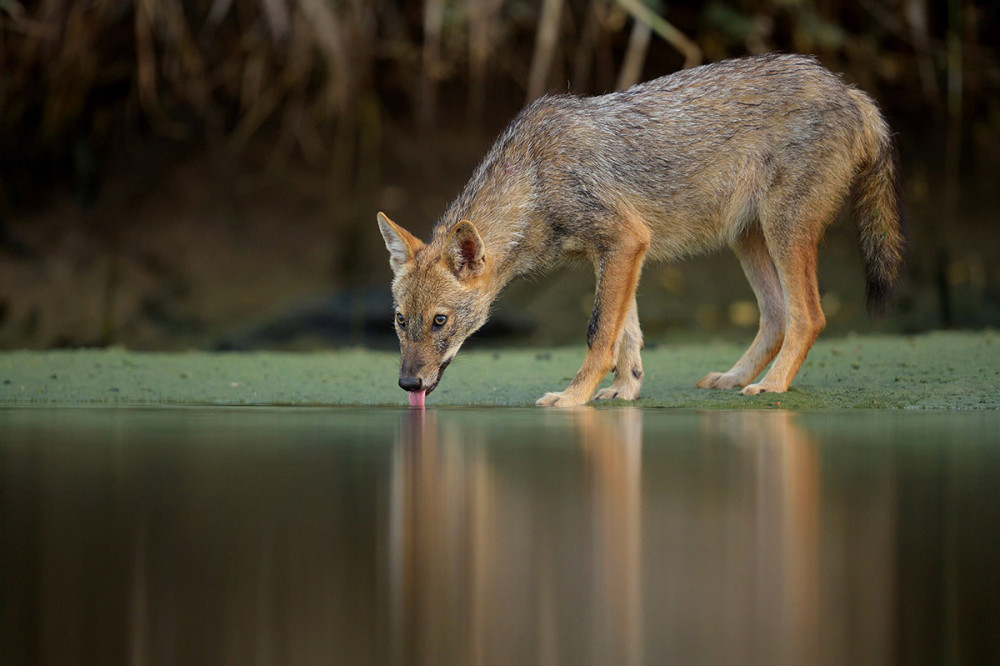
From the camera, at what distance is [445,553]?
2686mm

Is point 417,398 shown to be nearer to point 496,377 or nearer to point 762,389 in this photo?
point 496,377

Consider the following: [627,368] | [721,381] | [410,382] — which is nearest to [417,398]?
[410,382]

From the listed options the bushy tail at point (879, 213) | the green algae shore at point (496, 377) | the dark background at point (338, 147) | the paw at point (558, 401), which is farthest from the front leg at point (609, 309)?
the dark background at point (338, 147)

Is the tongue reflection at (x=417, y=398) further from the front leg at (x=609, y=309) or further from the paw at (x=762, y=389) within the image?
the paw at (x=762, y=389)

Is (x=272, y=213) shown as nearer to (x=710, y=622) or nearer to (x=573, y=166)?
(x=573, y=166)

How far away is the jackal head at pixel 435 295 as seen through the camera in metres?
6.24

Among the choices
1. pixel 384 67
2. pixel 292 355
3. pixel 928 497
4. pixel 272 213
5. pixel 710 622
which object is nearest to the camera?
pixel 710 622

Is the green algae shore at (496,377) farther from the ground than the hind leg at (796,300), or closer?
closer

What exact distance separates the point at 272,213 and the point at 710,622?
368 inches

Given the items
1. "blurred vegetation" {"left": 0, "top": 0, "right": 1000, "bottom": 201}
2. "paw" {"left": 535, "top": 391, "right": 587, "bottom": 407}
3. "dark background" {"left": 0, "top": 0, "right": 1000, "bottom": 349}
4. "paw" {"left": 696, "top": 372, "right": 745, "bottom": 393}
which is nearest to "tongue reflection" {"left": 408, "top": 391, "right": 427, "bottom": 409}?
"paw" {"left": 535, "top": 391, "right": 587, "bottom": 407}

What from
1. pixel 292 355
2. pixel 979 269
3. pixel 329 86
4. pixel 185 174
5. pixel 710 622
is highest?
pixel 329 86

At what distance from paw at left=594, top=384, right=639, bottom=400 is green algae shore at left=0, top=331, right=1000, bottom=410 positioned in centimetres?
7

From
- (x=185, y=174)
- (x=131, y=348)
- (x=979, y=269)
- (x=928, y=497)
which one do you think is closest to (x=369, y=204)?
(x=185, y=174)

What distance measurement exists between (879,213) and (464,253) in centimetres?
254
